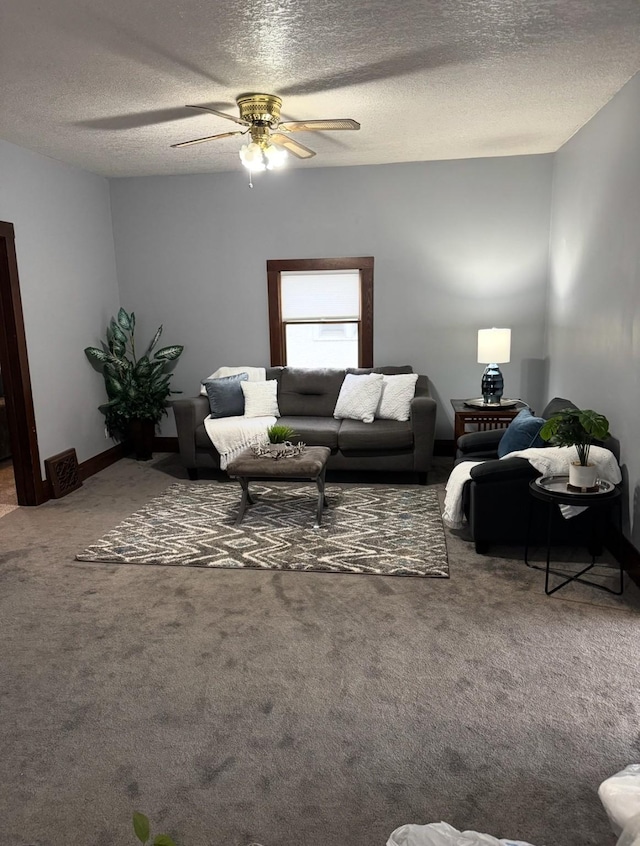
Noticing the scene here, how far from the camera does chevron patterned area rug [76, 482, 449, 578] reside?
12.4 feet

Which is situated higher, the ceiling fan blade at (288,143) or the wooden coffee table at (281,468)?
the ceiling fan blade at (288,143)

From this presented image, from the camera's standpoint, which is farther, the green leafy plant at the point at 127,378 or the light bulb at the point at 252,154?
the green leafy plant at the point at 127,378

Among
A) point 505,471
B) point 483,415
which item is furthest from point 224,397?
point 505,471

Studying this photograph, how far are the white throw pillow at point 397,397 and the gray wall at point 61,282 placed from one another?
8.83 ft

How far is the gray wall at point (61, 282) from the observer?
16.0 ft

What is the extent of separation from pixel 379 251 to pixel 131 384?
2654mm

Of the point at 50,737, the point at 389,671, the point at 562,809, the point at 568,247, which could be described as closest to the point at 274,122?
the point at 568,247

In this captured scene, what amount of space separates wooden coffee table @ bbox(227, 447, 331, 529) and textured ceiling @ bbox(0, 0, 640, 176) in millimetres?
2241

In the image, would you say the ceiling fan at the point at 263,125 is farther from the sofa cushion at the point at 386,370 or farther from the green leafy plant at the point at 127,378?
the green leafy plant at the point at 127,378

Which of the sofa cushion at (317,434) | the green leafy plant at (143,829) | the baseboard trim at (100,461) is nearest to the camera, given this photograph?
the green leafy plant at (143,829)

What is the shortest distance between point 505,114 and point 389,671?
360cm

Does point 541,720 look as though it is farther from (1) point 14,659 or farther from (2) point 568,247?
(2) point 568,247

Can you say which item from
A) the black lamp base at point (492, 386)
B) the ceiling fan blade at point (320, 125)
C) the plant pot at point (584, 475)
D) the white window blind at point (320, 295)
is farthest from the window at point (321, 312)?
the plant pot at point (584, 475)

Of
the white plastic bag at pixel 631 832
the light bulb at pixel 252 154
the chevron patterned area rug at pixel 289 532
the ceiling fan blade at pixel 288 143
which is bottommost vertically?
the chevron patterned area rug at pixel 289 532
